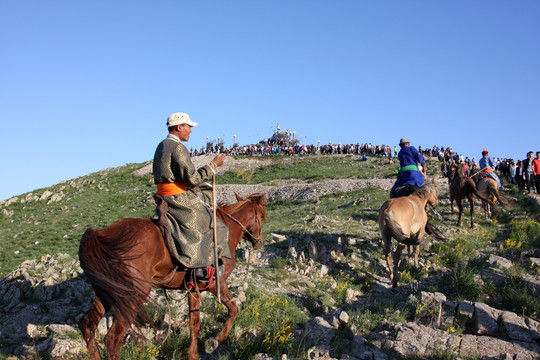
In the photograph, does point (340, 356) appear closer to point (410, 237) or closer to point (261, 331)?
point (261, 331)

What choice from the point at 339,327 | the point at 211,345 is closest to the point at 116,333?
the point at 211,345

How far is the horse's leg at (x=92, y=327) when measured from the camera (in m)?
5.29

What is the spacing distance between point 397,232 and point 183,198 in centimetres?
547

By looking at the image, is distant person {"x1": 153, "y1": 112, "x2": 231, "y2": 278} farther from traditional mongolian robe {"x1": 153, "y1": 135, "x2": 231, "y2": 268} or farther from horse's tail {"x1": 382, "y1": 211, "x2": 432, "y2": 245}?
horse's tail {"x1": 382, "y1": 211, "x2": 432, "y2": 245}

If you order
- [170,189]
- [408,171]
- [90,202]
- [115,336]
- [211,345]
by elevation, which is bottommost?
[90,202]

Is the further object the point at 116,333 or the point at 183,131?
the point at 183,131

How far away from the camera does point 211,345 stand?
6586 mm

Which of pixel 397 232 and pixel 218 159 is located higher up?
pixel 218 159

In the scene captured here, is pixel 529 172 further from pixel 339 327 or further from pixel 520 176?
pixel 339 327

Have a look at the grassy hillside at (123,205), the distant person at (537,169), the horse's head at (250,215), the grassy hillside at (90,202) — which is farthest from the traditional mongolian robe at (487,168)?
the grassy hillside at (90,202)

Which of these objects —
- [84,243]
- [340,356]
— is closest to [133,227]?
[84,243]

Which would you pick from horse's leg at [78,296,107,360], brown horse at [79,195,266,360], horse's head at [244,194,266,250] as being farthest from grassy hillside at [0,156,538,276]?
horse's leg at [78,296,107,360]

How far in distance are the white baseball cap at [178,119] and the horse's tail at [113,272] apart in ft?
5.85

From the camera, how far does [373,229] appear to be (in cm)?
1427
